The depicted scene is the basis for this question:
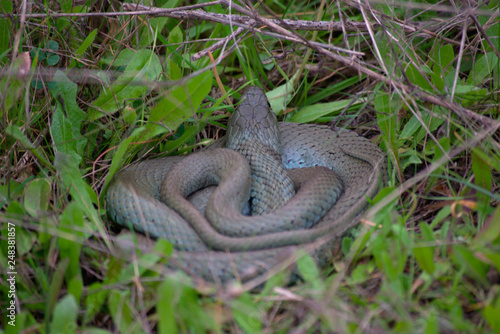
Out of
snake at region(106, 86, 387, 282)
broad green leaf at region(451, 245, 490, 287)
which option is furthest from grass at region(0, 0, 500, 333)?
snake at region(106, 86, 387, 282)

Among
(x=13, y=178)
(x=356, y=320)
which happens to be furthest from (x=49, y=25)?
(x=356, y=320)

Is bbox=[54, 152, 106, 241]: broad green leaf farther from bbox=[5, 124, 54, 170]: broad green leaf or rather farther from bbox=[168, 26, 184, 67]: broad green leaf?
bbox=[168, 26, 184, 67]: broad green leaf

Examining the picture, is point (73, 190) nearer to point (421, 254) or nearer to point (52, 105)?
point (52, 105)

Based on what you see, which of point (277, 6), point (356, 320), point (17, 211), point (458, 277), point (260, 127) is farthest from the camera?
point (277, 6)

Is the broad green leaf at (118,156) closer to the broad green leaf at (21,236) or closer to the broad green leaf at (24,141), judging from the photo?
the broad green leaf at (24,141)

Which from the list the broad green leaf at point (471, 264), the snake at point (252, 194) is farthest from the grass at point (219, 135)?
the snake at point (252, 194)

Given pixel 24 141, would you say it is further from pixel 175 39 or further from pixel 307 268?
pixel 307 268
